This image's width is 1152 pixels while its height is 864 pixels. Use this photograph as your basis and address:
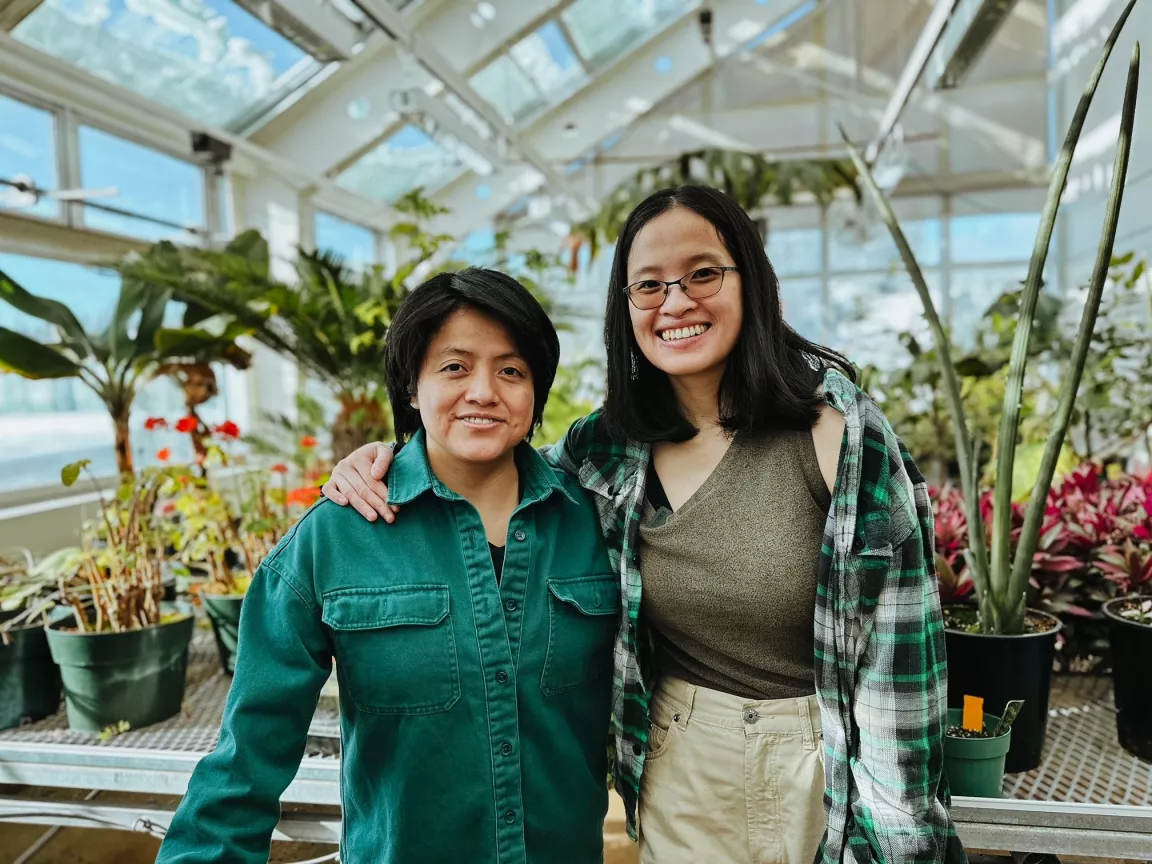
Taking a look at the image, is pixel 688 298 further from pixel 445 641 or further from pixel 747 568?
pixel 445 641

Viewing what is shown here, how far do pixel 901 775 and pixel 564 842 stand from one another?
0.47 m

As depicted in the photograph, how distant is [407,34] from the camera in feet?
11.8

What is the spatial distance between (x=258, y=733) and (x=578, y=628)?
0.43 metres

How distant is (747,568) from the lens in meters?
1.13

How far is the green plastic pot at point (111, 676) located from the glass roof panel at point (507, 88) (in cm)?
553

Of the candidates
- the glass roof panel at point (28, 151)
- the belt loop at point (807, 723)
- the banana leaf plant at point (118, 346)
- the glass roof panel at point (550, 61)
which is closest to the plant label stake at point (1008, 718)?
the belt loop at point (807, 723)

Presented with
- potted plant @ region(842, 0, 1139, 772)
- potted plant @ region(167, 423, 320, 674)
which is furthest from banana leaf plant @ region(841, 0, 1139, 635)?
potted plant @ region(167, 423, 320, 674)

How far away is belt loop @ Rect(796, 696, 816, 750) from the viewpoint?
1142 mm

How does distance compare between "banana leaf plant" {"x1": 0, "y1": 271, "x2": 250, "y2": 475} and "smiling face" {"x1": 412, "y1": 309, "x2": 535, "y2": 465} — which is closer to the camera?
"smiling face" {"x1": 412, "y1": 309, "x2": 535, "y2": 465}

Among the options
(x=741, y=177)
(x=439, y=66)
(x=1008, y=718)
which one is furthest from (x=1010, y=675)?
(x=741, y=177)

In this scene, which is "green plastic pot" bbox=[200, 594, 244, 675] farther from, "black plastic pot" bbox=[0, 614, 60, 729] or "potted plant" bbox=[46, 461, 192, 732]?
"black plastic pot" bbox=[0, 614, 60, 729]

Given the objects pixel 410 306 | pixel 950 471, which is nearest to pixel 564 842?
pixel 410 306

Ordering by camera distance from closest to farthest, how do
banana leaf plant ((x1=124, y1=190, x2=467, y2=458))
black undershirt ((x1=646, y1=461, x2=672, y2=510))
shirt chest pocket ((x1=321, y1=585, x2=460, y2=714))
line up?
shirt chest pocket ((x1=321, y1=585, x2=460, y2=714))
black undershirt ((x1=646, y1=461, x2=672, y2=510))
banana leaf plant ((x1=124, y1=190, x2=467, y2=458))

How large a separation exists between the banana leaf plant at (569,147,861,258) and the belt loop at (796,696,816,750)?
14.6 ft
